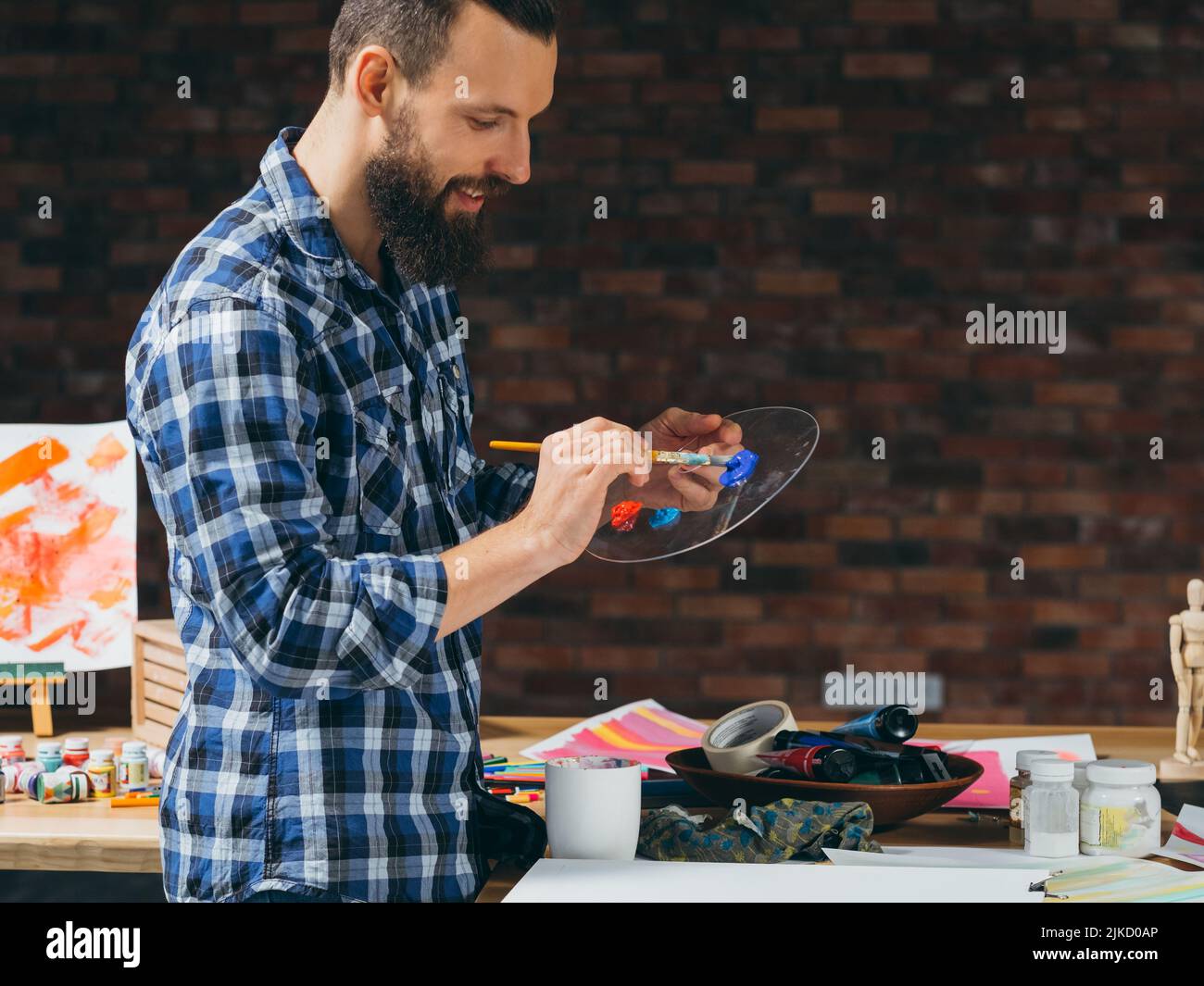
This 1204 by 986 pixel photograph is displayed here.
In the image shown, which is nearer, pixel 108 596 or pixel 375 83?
pixel 375 83

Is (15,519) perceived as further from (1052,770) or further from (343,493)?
(1052,770)

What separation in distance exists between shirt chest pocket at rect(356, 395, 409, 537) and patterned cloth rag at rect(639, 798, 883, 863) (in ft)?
1.63

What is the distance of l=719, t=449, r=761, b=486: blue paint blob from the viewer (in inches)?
62.5

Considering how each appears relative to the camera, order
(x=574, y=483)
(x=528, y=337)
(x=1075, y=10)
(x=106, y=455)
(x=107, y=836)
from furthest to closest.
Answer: (x=528, y=337), (x=1075, y=10), (x=106, y=455), (x=107, y=836), (x=574, y=483)

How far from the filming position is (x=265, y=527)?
45.2 inches

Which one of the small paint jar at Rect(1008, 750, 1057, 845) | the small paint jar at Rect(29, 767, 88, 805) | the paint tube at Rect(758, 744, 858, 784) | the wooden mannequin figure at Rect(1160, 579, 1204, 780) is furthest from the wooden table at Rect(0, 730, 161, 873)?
the wooden mannequin figure at Rect(1160, 579, 1204, 780)

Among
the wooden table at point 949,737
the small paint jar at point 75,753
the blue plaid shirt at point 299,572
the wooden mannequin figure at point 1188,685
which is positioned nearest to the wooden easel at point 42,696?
the small paint jar at point 75,753

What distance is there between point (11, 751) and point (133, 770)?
258 mm

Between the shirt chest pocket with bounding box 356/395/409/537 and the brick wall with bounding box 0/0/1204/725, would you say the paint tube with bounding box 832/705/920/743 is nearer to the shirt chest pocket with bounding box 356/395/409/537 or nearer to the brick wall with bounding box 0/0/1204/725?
the shirt chest pocket with bounding box 356/395/409/537

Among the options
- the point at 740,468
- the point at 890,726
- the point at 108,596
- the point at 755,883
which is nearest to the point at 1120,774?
the point at 890,726

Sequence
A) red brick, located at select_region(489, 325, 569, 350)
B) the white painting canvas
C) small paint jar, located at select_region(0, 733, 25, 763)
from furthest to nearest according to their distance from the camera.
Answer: red brick, located at select_region(489, 325, 569, 350) → the white painting canvas → small paint jar, located at select_region(0, 733, 25, 763)

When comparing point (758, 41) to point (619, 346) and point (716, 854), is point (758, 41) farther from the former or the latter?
point (716, 854)

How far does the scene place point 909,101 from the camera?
3.30m
